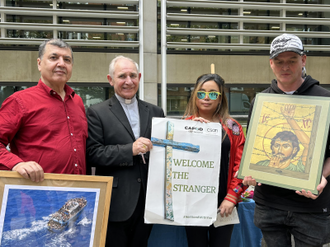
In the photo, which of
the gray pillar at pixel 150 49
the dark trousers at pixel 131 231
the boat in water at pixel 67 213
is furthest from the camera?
A: the gray pillar at pixel 150 49

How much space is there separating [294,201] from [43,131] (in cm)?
189

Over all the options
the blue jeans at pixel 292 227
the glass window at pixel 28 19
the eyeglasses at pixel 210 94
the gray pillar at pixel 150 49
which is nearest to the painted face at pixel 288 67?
the eyeglasses at pixel 210 94

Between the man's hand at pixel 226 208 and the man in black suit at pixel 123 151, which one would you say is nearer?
the man in black suit at pixel 123 151

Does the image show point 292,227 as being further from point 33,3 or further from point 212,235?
point 33,3

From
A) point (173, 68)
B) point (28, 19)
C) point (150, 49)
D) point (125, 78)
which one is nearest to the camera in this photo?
point (125, 78)

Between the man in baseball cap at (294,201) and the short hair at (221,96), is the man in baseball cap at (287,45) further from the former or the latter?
the short hair at (221,96)

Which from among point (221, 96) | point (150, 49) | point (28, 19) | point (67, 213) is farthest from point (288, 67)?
point (28, 19)

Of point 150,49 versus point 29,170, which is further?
point 150,49

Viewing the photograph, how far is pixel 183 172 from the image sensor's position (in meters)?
2.25

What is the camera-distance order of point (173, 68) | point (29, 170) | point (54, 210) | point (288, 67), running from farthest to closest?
1. point (173, 68)
2. point (288, 67)
3. point (54, 210)
4. point (29, 170)

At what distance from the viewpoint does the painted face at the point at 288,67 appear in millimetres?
1971

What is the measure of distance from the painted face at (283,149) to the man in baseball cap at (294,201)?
24 centimetres

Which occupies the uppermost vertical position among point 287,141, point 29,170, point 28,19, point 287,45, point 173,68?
point 28,19

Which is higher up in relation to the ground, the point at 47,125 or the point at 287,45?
the point at 287,45
